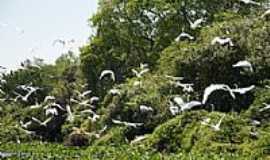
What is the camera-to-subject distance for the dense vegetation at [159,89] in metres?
19.4

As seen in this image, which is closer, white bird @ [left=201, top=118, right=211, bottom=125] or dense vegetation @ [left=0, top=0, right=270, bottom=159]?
white bird @ [left=201, top=118, right=211, bottom=125]

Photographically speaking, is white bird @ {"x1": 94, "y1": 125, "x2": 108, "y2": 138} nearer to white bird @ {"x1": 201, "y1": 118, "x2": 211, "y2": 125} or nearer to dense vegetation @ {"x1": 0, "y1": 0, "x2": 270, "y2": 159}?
dense vegetation @ {"x1": 0, "y1": 0, "x2": 270, "y2": 159}

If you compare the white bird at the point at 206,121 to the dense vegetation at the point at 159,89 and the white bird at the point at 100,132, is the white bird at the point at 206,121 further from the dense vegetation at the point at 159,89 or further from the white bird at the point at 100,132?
the white bird at the point at 100,132

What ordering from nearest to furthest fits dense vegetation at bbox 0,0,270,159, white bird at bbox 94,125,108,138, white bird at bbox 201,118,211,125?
white bird at bbox 201,118,211,125
dense vegetation at bbox 0,0,270,159
white bird at bbox 94,125,108,138

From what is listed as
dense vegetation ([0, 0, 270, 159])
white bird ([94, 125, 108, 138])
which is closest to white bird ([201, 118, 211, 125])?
dense vegetation ([0, 0, 270, 159])

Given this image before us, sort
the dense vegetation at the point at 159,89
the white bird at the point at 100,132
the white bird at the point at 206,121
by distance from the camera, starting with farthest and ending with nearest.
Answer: the white bird at the point at 100,132 → the dense vegetation at the point at 159,89 → the white bird at the point at 206,121

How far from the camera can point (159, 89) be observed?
1014 inches

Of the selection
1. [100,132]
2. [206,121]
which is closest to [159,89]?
[100,132]

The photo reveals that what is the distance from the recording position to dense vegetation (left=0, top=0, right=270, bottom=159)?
765 inches

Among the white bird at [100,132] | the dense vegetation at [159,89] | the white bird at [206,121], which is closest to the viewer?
the white bird at [206,121]

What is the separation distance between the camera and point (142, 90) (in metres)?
26.8

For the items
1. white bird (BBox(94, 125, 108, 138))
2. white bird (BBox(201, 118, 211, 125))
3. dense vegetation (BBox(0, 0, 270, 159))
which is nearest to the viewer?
white bird (BBox(201, 118, 211, 125))

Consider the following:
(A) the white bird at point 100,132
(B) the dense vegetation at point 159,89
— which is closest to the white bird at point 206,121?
(B) the dense vegetation at point 159,89

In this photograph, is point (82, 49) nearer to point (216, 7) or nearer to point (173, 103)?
point (216, 7)
